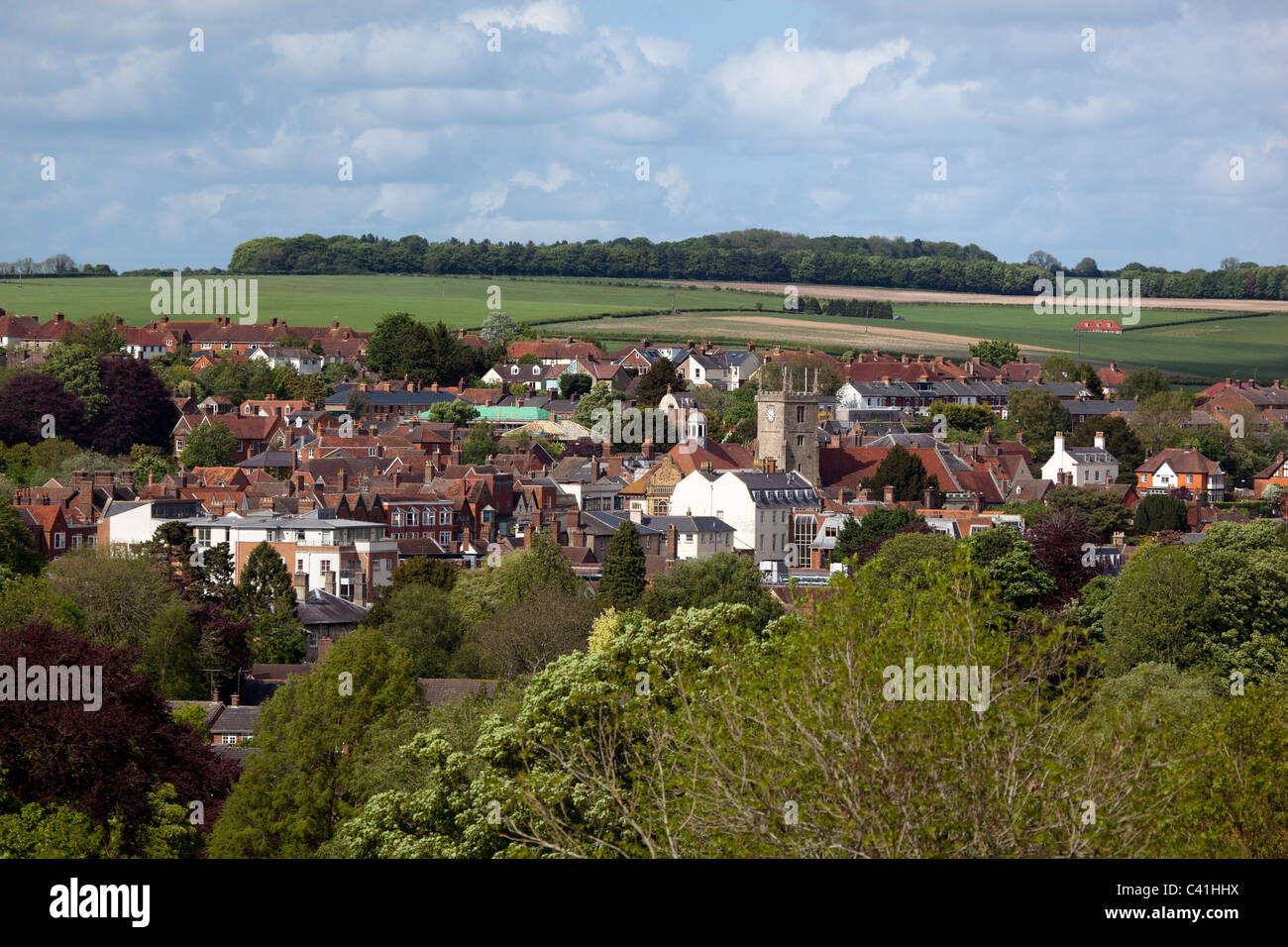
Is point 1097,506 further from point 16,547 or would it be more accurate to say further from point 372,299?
point 372,299

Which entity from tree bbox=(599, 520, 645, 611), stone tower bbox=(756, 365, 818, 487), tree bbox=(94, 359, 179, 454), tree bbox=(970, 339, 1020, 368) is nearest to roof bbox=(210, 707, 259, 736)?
tree bbox=(599, 520, 645, 611)

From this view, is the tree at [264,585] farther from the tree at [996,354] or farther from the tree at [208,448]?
the tree at [996,354]

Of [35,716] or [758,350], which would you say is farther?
[758,350]

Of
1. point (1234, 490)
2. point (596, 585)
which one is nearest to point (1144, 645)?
point (596, 585)

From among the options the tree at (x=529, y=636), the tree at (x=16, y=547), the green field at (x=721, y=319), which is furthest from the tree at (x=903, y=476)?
the green field at (x=721, y=319)
